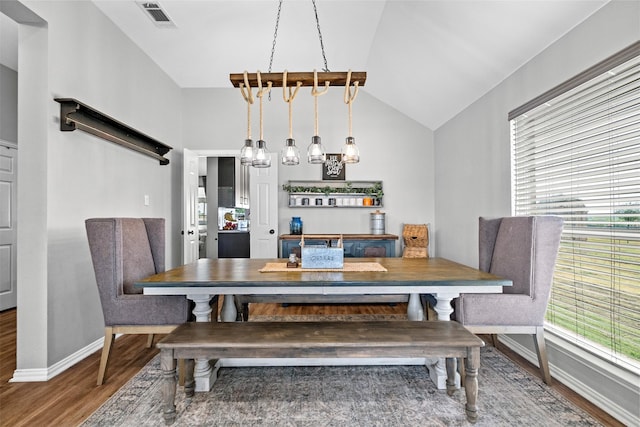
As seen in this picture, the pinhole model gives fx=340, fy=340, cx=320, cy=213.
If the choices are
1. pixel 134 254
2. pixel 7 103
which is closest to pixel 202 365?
pixel 134 254

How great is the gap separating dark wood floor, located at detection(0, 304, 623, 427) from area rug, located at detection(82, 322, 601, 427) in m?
0.10

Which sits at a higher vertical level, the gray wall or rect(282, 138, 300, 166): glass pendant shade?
the gray wall

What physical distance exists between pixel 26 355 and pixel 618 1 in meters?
4.25

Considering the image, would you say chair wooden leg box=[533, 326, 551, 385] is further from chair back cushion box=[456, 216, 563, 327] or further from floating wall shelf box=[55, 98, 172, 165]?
floating wall shelf box=[55, 98, 172, 165]

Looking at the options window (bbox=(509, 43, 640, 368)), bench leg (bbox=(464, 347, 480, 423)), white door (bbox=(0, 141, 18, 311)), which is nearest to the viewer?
bench leg (bbox=(464, 347, 480, 423))

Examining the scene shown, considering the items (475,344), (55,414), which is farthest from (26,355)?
(475,344)

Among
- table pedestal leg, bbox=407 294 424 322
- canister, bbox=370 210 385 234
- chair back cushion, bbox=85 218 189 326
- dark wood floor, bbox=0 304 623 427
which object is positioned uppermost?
canister, bbox=370 210 385 234

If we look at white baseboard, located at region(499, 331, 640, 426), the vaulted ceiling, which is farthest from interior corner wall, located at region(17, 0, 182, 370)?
white baseboard, located at region(499, 331, 640, 426)

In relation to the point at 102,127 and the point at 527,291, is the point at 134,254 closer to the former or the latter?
the point at 102,127

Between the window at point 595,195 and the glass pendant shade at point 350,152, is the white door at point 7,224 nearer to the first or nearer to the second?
the glass pendant shade at point 350,152

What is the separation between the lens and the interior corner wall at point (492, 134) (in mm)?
1974

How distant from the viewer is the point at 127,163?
11.4 ft

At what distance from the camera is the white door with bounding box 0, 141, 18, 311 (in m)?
4.05

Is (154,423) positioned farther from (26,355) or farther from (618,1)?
(618,1)
